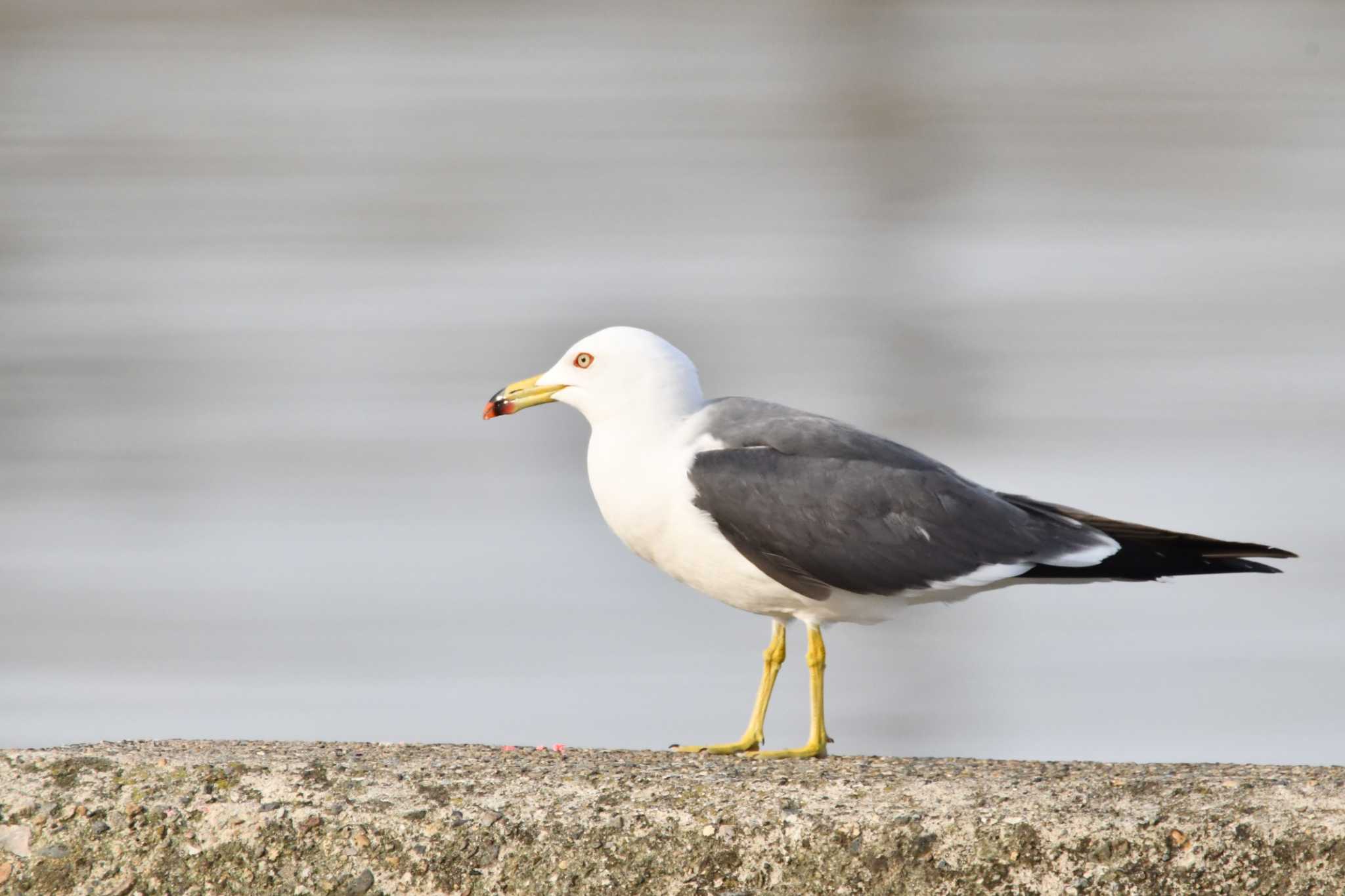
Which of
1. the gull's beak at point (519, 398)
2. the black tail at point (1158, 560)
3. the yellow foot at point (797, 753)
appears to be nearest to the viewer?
the yellow foot at point (797, 753)

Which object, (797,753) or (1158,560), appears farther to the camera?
(1158,560)

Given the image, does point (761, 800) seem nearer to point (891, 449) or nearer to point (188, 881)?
point (188, 881)

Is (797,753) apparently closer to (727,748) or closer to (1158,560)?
(727,748)

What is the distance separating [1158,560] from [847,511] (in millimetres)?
590

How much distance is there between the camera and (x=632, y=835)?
2.14 meters

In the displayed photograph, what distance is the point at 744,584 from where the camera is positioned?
289 cm

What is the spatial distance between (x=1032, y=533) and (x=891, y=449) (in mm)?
314

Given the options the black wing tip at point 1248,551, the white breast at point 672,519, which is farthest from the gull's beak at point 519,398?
the black wing tip at point 1248,551

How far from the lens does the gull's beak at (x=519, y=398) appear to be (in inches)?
126

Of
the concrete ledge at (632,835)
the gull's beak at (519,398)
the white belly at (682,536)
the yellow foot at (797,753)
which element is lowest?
the concrete ledge at (632,835)

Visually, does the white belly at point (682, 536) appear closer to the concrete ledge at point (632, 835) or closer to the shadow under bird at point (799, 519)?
the shadow under bird at point (799, 519)

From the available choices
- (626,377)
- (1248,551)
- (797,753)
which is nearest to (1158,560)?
(1248,551)

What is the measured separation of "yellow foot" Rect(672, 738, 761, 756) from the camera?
115 inches

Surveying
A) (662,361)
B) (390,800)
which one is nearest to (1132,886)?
(390,800)
